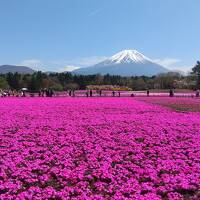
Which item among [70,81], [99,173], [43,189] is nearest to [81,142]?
[99,173]

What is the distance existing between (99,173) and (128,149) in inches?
156

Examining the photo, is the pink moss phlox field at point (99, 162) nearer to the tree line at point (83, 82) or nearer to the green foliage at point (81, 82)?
the tree line at point (83, 82)

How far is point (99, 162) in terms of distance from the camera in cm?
1445

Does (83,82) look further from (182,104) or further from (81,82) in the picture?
(182,104)

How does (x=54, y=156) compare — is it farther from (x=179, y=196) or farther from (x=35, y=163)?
(x=179, y=196)

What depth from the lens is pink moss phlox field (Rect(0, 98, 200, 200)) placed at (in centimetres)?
1130

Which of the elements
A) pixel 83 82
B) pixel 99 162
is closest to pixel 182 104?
pixel 99 162

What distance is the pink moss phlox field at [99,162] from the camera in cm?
1130

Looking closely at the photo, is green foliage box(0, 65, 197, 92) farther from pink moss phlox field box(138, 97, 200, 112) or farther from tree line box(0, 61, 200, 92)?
pink moss phlox field box(138, 97, 200, 112)

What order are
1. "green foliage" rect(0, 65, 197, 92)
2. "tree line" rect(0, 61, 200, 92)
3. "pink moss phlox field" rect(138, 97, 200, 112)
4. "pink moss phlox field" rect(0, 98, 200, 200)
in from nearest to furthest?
"pink moss phlox field" rect(0, 98, 200, 200) → "pink moss phlox field" rect(138, 97, 200, 112) → "tree line" rect(0, 61, 200, 92) → "green foliage" rect(0, 65, 197, 92)

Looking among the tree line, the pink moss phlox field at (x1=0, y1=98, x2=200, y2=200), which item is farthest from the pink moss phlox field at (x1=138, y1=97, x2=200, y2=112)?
the tree line

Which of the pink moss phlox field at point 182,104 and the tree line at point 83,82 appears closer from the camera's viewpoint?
the pink moss phlox field at point 182,104

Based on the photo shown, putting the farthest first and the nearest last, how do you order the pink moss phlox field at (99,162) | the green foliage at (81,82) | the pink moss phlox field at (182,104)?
the green foliage at (81,82) < the pink moss phlox field at (182,104) < the pink moss phlox field at (99,162)

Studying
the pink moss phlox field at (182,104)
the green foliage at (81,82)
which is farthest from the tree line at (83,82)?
the pink moss phlox field at (182,104)
